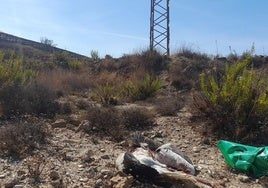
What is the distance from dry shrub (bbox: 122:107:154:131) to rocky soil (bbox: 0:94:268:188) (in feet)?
0.84

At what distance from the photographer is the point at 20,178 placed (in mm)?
5184

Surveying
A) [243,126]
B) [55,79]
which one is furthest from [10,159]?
[55,79]

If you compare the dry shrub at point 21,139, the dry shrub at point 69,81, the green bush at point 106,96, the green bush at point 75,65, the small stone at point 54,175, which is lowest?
the small stone at point 54,175

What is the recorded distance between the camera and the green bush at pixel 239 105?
6.99 meters

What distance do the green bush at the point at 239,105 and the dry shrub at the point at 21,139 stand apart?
10.3ft

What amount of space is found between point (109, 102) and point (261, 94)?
4.26 meters

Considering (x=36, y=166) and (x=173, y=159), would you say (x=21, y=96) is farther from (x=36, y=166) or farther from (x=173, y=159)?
(x=173, y=159)

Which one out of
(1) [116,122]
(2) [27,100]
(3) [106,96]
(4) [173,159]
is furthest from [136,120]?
(3) [106,96]

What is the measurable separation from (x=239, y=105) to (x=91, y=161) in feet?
9.32

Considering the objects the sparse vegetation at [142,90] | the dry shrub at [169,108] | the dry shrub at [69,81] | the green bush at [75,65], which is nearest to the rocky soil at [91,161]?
the dry shrub at [169,108]

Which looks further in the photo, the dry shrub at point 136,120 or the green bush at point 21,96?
the green bush at point 21,96

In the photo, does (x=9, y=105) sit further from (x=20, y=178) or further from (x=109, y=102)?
(x=20, y=178)

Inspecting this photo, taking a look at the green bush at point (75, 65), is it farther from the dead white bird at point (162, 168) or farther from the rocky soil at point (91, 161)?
the dead white bird at point (162, 168)

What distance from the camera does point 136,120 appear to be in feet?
26.1
